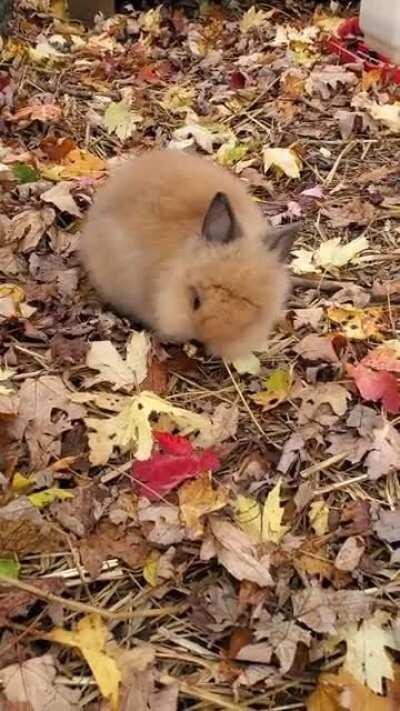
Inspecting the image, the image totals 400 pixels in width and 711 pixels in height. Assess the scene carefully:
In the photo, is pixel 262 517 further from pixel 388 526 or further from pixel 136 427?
pixel 136 427

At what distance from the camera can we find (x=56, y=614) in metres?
2.03

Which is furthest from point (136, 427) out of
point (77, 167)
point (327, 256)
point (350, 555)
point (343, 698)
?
point (77, 167)

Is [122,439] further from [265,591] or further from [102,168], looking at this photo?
[102,168]

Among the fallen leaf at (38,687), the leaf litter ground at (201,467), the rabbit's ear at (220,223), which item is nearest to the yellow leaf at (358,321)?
the leaf litter ground at (201,467)

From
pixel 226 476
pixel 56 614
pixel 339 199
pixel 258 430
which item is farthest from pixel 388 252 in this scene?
pixel 56 614

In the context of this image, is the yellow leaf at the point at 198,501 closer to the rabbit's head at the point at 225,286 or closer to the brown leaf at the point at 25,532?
the brown leaf at the point at 25,532

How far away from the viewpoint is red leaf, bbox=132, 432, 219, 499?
235 cm

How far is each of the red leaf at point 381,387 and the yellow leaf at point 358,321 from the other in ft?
0.79

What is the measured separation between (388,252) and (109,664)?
83.0 inches

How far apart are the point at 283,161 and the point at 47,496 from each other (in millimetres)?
2235

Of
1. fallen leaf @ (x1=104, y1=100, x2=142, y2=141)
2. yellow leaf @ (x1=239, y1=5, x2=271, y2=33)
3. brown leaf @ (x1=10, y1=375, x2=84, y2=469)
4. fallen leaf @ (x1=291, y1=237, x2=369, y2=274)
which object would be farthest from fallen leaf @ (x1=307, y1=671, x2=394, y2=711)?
yellow leaf @ (x1=239, y1=5, x2=271, y2=33)

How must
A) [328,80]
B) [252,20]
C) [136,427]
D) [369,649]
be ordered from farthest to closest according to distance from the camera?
[252,20]
[328,80]
[136,427]
[369,649]

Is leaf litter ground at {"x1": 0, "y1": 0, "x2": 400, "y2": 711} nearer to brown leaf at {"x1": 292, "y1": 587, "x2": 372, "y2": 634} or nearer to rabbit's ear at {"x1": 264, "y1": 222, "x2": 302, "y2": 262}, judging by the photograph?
brown leaf at {"x1": 292, "y1": 587, "x2": 372, "y2": 634}

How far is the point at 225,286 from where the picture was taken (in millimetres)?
2602
